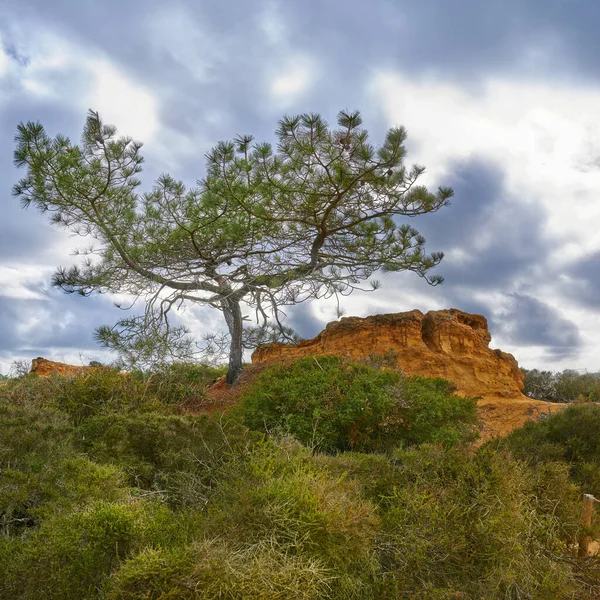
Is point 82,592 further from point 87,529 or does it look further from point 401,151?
point 401,151

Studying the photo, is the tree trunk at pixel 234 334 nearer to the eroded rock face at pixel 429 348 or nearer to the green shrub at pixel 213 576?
the eroded rock face at pixel 429 348

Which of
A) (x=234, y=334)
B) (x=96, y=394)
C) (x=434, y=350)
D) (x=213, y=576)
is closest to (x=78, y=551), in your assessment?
(x=213, y=576)

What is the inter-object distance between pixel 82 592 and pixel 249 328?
11.1 m

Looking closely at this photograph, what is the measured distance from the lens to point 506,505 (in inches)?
162

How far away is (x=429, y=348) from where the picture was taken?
1324 cm

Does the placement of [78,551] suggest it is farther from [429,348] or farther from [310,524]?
[429,348]

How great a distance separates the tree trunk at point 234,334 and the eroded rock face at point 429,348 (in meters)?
0.72

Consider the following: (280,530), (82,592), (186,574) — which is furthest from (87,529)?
(280,530)

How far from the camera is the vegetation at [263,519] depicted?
3.16 metres

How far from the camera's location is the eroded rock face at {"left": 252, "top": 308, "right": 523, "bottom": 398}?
12.7 m

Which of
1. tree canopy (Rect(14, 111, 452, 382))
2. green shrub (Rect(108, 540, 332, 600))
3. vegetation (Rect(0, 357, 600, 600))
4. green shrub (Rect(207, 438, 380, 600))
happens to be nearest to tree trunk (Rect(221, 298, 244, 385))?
tree canopy (Rect(14, 111, 452, 382))

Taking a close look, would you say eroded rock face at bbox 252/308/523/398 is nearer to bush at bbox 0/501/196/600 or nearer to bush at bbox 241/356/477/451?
bush at bbox 241/356/477/451

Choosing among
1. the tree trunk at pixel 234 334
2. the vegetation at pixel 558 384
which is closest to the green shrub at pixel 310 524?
the tree trunk at pixel 234 334

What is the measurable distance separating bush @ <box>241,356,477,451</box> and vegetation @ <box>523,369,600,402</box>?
941 centimetres
